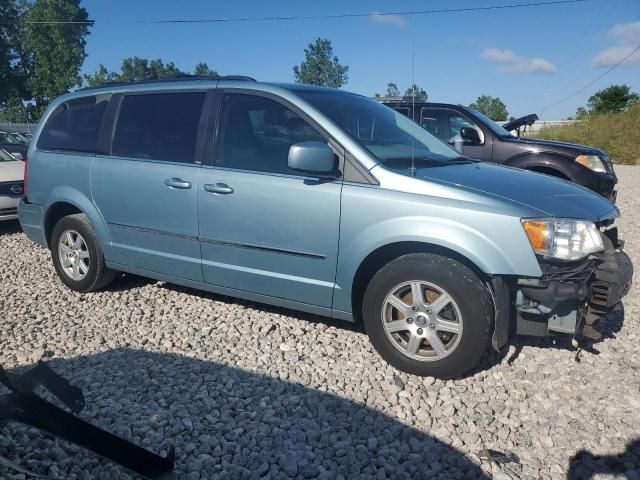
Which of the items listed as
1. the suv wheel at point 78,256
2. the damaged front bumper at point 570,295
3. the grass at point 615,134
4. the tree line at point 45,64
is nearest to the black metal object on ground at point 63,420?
the damaged front bumper at point 570,295

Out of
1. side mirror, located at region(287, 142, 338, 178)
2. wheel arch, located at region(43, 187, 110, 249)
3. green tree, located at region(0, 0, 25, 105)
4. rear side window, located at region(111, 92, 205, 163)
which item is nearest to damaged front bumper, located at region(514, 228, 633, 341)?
side mirror, located at region(287, 142, 338, 178)

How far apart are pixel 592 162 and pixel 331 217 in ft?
17.9

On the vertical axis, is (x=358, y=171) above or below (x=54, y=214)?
above

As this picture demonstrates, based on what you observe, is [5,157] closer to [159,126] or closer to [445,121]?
[159,126]

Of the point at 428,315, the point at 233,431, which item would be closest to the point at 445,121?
the point at 428,315

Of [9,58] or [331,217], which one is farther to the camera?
[9,58]

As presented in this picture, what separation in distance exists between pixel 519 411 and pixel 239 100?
296 cm

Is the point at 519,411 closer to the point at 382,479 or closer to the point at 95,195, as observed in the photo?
the point at 382,479

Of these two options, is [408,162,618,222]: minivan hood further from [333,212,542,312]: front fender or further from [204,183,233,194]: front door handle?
[204,183,233,194]: front door handle

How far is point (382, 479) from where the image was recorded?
2.53 m

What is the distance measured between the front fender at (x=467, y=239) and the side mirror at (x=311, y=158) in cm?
42

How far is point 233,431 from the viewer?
114 inches

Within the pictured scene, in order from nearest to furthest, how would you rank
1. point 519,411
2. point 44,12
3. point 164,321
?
1. point 519,411
2. point 164,321
3. point 44,12

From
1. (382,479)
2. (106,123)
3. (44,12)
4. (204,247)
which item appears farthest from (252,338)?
(44,12)
